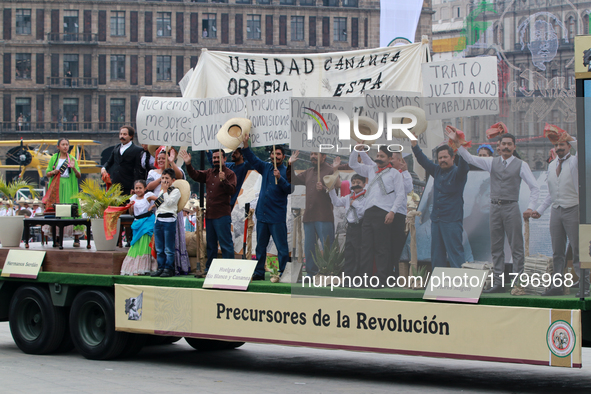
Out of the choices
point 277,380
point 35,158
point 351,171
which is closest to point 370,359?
point 277,380

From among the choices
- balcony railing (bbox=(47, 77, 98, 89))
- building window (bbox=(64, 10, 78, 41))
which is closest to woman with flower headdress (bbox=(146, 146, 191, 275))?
balcony railing (bbox=(47, 77, 98, 89))

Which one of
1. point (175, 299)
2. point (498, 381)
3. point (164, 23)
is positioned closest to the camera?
point (498, 381)

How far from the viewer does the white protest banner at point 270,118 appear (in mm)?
9125

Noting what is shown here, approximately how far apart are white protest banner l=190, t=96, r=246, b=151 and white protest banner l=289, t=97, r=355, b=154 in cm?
146

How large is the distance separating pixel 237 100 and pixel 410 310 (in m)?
3.58

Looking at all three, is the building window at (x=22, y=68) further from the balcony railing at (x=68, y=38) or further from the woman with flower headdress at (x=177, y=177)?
the woman with flower headdress at (x=177, y=177)

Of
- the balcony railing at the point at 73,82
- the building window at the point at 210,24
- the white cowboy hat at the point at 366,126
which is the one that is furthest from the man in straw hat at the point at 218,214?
the balcony railing at the point at 73,82

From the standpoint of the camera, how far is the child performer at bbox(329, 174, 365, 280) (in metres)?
7.85

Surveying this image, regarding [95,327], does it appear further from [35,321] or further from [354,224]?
[354,224]

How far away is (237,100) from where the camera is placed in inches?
373

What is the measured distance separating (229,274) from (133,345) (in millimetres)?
2054

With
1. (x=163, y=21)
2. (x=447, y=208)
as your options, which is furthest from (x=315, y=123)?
(x=163, y=21)

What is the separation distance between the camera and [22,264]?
34.6ft

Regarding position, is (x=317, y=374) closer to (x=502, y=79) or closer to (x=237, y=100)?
(x=237, y=100)
